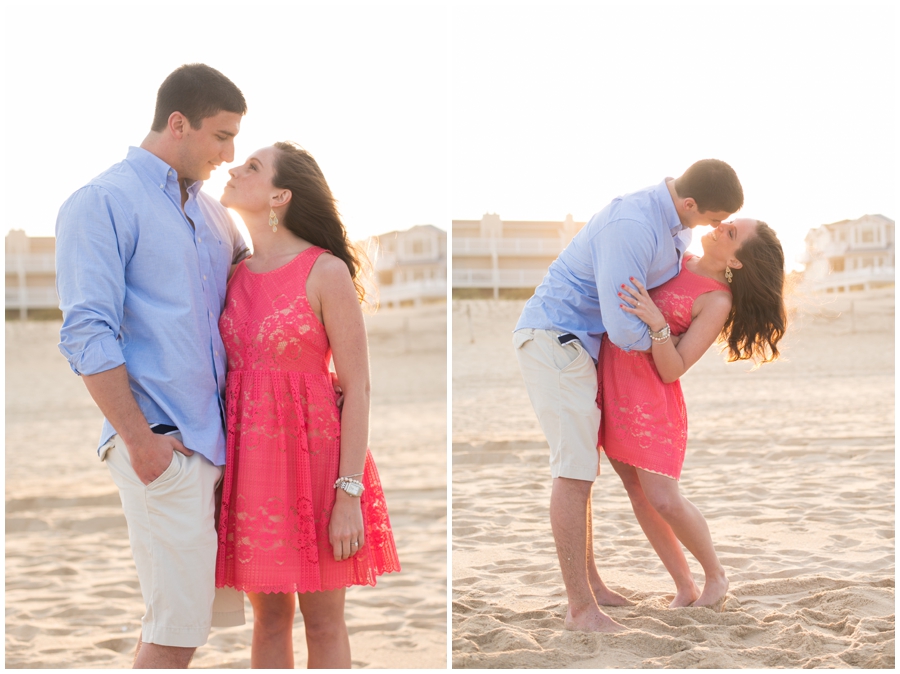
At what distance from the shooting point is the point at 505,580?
443 centimetres

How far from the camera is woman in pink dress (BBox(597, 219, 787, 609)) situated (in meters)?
3.41

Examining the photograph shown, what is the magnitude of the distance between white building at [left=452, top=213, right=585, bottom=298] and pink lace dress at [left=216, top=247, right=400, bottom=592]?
27.0 m

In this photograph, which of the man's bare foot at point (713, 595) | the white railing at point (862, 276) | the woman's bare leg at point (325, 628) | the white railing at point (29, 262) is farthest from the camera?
the white railing at point (862, 276)

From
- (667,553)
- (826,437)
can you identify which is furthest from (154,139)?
(826,437)

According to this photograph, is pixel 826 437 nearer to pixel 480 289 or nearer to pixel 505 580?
pixel 505 580

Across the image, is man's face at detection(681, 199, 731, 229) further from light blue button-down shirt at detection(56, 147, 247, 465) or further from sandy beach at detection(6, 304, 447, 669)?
sandy beach at detection(6, 304, 447, 669)

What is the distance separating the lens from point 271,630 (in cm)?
278

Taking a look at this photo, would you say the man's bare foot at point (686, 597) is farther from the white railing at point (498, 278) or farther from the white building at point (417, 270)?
the white building at point (417, 270)

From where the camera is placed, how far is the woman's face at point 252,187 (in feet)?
9.01

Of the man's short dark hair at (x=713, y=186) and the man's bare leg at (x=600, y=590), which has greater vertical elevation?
the man's short dark hair at (x=713, y=186)

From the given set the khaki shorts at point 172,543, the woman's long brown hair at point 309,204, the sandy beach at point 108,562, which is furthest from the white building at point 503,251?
the khaki shorts at point 172,543

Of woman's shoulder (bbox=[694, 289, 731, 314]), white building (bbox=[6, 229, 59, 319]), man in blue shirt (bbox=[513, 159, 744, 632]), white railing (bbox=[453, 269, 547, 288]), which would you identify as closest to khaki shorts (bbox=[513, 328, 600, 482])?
man in blue shirt (bbox=[513, 159, 744, 632])

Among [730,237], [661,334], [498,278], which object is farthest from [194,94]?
[498,278]

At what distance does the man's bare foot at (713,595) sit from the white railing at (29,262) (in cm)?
3319
